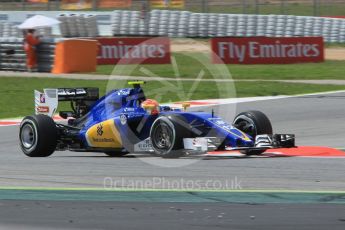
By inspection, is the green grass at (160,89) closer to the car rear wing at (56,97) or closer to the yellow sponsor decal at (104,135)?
the car rear wing at (56,97)

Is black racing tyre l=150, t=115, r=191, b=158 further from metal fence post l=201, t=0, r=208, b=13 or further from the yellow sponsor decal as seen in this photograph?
metal fence post l=201, t=0, r=208, b=13

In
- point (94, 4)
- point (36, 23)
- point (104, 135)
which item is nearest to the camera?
point (104, 135)

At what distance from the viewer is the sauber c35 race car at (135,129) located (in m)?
11.4

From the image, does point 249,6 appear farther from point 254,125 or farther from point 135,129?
point 135,129

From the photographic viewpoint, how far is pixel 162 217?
756cm

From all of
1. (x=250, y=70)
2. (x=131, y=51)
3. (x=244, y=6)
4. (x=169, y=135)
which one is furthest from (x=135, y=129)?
(x=244, y=6)

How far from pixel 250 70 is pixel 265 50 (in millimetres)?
1985

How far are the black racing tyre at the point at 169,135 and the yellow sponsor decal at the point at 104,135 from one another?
0.69m

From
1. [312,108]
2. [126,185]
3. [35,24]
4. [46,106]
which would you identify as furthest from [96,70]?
[126,185]

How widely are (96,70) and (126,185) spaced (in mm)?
19240

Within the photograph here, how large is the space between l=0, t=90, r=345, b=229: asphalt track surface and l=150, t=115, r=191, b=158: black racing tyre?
0.14 m

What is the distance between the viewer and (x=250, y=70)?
2838cm

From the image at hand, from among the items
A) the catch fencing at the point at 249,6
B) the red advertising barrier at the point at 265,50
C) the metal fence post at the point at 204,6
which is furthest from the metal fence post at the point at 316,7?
the red advertising barrier at the point at 265,50

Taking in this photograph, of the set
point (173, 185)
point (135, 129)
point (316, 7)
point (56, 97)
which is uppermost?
point (316, 7)
